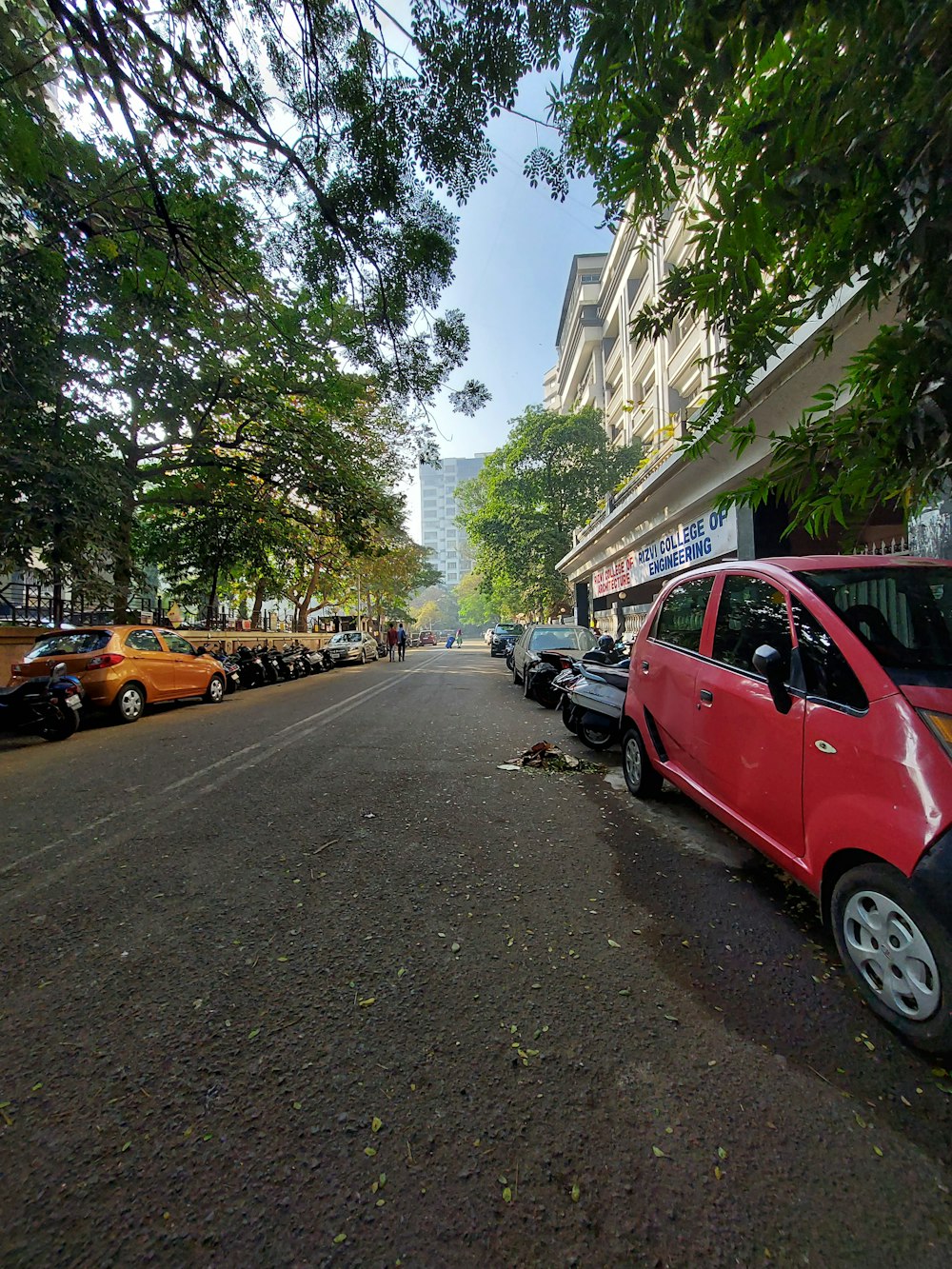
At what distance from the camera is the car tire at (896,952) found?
1.91 m

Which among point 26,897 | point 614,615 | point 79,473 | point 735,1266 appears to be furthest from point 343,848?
point 614,615

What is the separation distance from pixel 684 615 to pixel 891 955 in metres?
2.52

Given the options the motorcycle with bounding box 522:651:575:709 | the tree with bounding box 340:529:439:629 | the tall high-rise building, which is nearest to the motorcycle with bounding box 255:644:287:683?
the motorcycle with bounding box 522:651:575:709

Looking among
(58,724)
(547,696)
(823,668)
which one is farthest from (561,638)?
(823,668)

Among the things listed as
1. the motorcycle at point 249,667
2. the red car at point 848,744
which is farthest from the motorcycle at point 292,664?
the red car at point 848,744

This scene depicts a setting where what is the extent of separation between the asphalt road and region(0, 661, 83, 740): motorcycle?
474 cm

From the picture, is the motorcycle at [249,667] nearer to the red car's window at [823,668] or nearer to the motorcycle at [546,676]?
the motorcycle at [546,676]

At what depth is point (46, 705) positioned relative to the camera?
7824 millimetres

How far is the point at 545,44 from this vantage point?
3812 mm

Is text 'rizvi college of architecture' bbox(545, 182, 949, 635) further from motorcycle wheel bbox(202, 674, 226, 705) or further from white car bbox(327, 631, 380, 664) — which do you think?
white car bbox(327, 631, 380, 664)

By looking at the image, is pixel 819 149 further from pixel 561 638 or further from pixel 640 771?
pixel 561 638

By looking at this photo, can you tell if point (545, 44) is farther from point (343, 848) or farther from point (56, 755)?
point (56, 755)

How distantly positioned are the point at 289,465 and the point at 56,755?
29.4 ft

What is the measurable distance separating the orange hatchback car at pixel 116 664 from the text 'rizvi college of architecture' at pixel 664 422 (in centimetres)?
925
